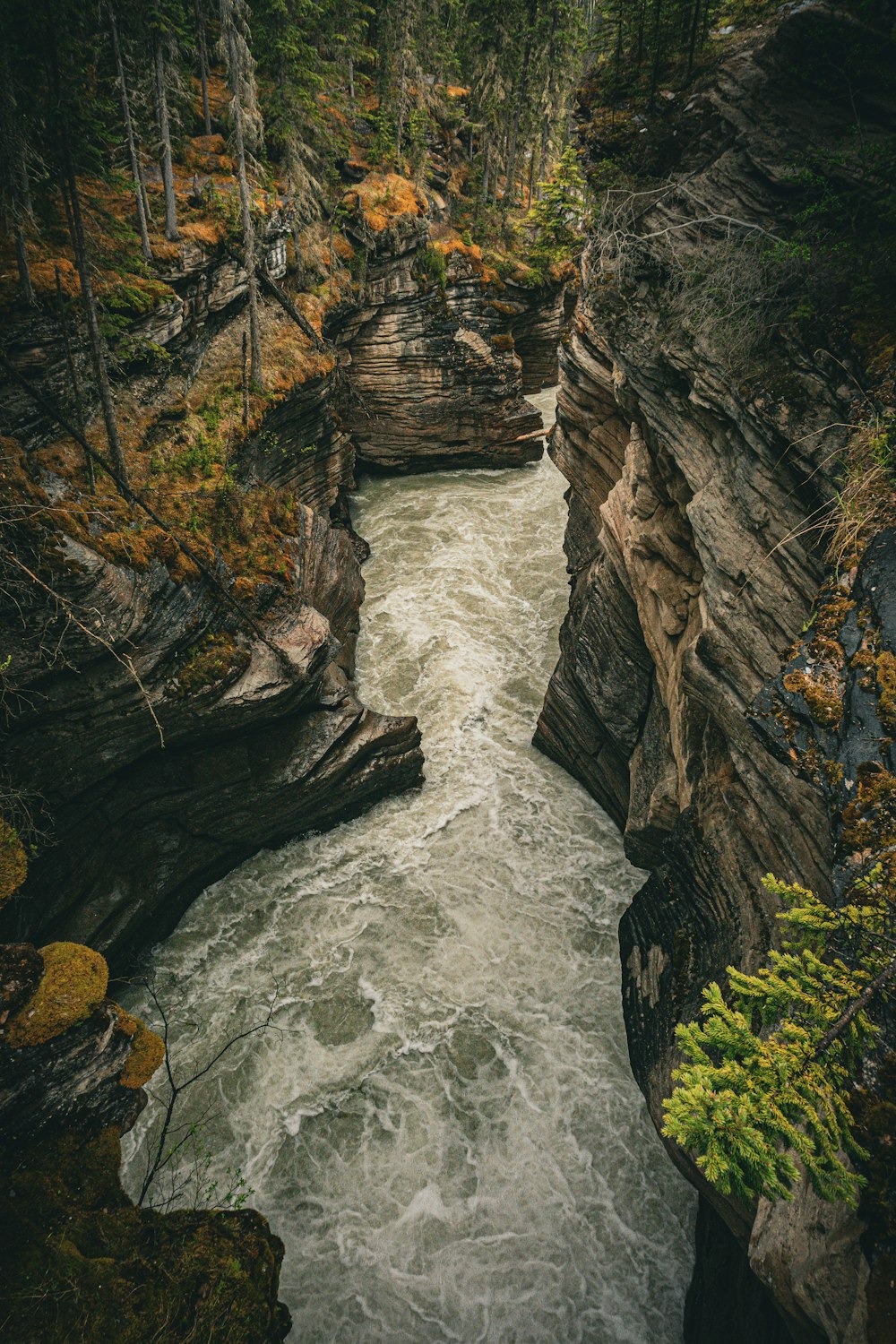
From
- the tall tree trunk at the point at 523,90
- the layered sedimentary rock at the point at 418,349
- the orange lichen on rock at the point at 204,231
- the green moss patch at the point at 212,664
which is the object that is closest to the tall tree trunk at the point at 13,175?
the orange lichen on rock at the point at 204,231

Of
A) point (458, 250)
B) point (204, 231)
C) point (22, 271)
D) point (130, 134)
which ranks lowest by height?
Answer: point (22, 271)

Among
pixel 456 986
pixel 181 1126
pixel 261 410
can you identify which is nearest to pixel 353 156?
pixel 261 410

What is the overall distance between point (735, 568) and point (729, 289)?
13.1 ft

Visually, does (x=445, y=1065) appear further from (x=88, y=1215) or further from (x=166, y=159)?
(x=166, y=159)

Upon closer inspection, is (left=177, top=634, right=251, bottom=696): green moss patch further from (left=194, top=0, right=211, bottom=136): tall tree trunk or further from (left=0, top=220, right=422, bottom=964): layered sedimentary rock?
(left=194, top=0, right=211, bottom=136): tall tree trunk

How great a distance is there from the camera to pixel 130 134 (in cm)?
1427

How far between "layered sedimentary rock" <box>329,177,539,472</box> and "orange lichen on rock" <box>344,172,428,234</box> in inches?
1.8

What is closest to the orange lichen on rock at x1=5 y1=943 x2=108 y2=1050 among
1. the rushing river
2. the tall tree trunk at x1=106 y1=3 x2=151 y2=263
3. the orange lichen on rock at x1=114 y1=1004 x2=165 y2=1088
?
the orange lichen on rock at x1=114 y1=1004 x2=165 y2=1088

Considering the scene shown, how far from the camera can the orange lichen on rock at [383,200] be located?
21.5m

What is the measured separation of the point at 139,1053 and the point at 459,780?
28.2 feet

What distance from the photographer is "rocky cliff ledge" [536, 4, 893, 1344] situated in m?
5.99

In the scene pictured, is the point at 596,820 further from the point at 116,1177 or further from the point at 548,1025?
the point at 116,1177

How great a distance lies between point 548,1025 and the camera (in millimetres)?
10188

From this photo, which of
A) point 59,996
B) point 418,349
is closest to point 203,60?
point 418,349
